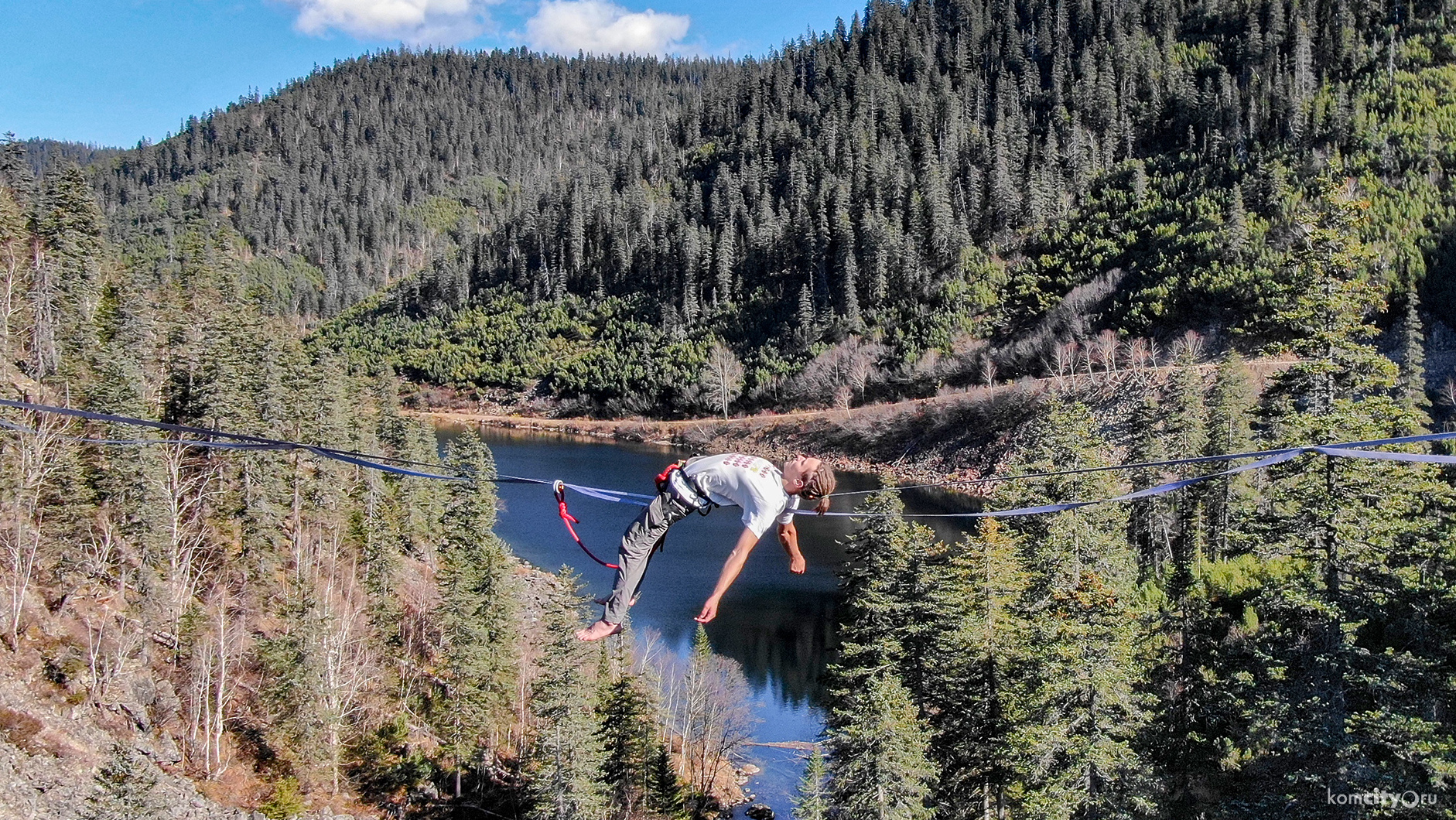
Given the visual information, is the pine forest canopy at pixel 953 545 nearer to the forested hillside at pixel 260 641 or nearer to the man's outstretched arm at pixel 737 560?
the forested hillside at pixel 260 641

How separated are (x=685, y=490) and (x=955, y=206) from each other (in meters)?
94.6

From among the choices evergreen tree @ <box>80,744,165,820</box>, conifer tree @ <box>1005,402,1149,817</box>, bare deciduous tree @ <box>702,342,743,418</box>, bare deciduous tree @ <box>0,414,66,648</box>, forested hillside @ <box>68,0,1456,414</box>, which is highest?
forested hillside @ <box>68,0,1456,414</box>

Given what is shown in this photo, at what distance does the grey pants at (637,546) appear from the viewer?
6633 mm

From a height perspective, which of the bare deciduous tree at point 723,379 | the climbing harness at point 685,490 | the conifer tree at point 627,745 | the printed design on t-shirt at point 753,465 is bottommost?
the conifer tree at point 627,745

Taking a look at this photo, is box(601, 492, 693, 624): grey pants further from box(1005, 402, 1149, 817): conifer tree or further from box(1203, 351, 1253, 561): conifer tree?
box(1203, 351, 1253, 561): conifer tree

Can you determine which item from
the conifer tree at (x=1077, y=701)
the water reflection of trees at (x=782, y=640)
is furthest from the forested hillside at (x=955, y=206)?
the conifer tree at (x=1077, y=701)

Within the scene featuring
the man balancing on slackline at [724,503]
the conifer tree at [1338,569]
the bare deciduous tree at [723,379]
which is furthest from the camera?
the bare deciduous tree at [723,379]

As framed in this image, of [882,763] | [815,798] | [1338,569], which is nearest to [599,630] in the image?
[882,763]

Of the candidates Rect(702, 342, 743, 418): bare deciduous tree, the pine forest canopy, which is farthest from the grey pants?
Rect(702, 342, 743, 418): bare deciduous tree

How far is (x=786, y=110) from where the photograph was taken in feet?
454

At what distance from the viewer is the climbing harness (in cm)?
648

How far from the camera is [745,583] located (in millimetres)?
40000

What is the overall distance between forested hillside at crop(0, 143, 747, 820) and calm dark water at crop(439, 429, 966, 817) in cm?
172

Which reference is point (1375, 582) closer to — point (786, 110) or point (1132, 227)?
point (1132, 227)
